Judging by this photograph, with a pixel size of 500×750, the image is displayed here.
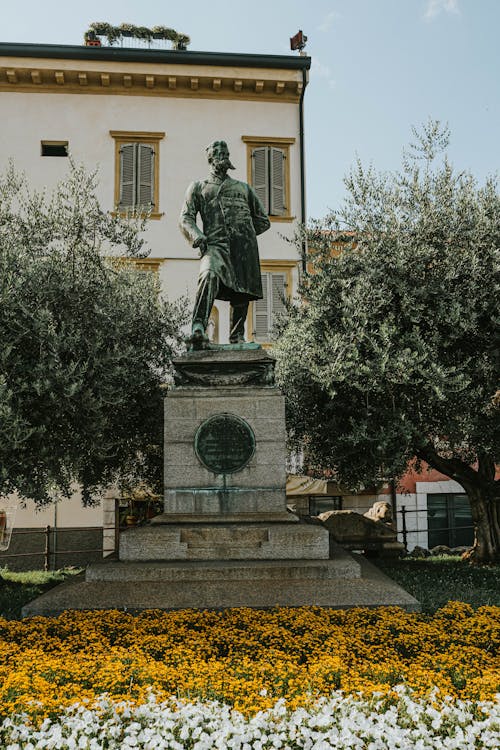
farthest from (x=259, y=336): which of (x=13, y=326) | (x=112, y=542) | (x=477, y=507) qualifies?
(x=13, y=326)

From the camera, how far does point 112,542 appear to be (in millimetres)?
18719

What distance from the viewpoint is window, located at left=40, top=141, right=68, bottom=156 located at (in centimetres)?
2050

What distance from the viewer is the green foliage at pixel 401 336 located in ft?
39.3

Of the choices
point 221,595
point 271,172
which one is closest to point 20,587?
point 221,595

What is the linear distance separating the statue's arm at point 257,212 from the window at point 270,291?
9.90 meters

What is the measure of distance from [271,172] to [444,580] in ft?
44.0

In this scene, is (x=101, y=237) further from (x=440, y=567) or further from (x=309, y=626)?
(x=309, y=626)

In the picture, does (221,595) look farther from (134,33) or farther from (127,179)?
(134,33)

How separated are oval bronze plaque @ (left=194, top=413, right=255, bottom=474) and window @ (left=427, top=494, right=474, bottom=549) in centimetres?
1382

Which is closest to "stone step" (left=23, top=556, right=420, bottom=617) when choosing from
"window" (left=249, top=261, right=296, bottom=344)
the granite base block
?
the granite base block

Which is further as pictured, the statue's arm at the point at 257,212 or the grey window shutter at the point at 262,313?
the grey window shutter at the point at 262,313

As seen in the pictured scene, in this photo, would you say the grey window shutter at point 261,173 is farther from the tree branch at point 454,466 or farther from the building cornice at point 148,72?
the tree branch at point 454,466

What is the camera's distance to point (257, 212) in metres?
9.73

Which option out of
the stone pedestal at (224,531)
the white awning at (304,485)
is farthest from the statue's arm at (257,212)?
the white awning at (304,485)
